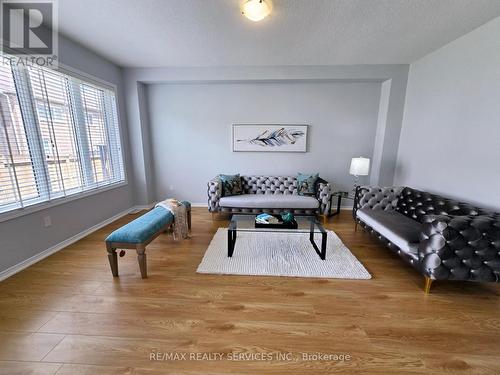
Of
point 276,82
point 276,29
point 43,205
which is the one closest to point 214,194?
point 43,205

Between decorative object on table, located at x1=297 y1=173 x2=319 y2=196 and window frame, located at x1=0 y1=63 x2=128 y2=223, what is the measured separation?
3.23 metres

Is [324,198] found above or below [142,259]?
above

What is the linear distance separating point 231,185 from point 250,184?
17.6 inches

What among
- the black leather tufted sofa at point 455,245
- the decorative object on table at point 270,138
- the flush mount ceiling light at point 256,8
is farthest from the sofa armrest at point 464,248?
the decorative object on table at point 270,138

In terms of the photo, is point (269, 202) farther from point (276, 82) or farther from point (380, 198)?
point (276, 82)

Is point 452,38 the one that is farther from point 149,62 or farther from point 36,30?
point 36,30

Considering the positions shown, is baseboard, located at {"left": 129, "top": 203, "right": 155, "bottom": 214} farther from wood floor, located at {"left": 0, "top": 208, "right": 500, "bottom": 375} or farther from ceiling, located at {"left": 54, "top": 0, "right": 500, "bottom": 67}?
ceiling, located at {"left": 54, "top": 0, "right": 500, "bottom": 67}

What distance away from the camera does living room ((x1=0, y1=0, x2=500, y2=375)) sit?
4.45 feet

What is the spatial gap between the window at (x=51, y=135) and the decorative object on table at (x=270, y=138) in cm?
223

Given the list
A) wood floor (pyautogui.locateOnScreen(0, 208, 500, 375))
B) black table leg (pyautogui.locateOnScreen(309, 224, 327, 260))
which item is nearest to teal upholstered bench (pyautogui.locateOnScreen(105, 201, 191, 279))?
wood floor (pyautogui.locateOnScreen(0, 208, 500, 375))

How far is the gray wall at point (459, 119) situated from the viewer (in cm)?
209

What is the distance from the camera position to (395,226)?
7.23ft

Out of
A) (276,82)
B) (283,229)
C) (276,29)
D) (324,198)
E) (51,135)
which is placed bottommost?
(283,229)

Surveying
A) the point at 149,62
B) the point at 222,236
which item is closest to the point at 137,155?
the point at 149,62
